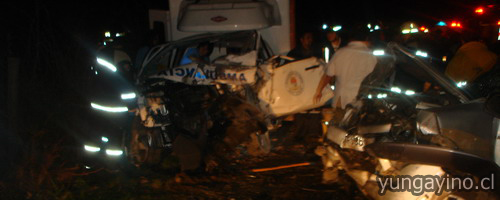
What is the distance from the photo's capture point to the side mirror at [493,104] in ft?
10.0

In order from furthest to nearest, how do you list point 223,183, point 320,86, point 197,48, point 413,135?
point 197,48
point 320,86
point 223,183
point 413,135

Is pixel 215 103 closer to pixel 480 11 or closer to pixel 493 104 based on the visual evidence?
pixel 493 104

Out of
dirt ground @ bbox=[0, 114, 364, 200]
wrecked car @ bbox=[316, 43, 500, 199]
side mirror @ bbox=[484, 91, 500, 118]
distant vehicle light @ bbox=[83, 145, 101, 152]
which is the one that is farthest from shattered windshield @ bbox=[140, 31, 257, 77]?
side mirror @ bbox=[484, 91, 500, 118]

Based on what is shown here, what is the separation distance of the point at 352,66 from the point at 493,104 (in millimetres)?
2600

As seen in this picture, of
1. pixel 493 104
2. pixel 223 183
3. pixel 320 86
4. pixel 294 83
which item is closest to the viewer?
pixel 493 104

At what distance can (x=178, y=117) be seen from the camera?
5.58 metres

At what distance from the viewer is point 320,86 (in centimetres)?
603

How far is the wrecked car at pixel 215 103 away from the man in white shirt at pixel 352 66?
58 cm

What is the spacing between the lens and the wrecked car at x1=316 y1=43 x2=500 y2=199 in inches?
123

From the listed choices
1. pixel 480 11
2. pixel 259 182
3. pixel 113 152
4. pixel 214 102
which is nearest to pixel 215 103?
pixel 214 102

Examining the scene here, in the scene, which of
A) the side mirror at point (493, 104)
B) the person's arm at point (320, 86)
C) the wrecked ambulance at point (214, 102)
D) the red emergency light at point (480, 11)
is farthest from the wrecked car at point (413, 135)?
the red emergency light at point (480, 11)

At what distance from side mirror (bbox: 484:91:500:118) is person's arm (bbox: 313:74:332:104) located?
2842 mm

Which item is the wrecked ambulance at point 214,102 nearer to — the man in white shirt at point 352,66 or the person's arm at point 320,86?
the person's arm at point 320,86

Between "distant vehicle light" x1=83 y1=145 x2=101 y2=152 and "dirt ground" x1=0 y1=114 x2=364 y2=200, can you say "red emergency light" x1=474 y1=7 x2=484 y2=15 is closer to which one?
"dirt ground" x1=0 y1=114 x2=364 y2=200
